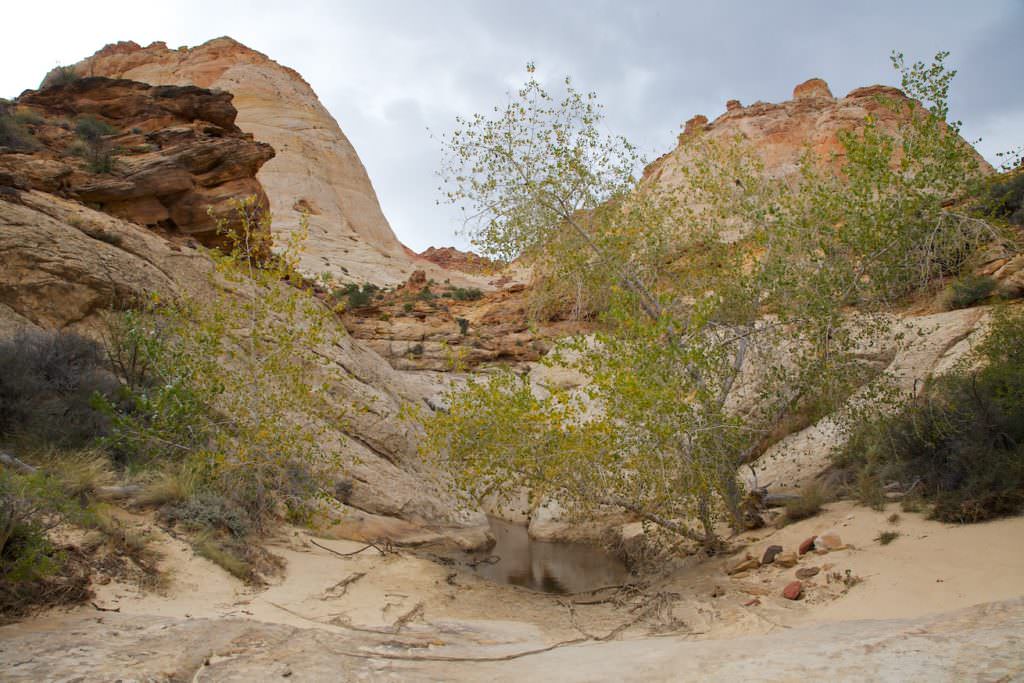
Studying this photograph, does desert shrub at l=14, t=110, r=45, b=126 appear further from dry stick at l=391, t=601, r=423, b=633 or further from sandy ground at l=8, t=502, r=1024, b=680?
dry stick at l=391, t=601, r=423, b=633

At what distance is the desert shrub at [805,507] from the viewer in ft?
28.3

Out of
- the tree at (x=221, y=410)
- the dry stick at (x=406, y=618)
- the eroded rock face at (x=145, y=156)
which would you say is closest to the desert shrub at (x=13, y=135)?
the eroded rock face at (x=145, y=156)

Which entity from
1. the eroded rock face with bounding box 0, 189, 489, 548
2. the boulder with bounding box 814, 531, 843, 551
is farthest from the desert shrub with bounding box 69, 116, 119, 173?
the boulder with bounding box 814, 531, 843, 551

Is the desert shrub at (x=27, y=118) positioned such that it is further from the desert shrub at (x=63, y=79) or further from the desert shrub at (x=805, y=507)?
the desert shrub at (x=805, y=507)

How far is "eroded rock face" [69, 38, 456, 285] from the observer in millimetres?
40906

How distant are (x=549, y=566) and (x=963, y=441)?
6.66 metres

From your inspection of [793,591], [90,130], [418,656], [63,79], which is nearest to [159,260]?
[90,130]

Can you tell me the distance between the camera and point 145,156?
15531 mm

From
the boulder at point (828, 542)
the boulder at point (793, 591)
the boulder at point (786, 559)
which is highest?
the boulder at point (828, 542)

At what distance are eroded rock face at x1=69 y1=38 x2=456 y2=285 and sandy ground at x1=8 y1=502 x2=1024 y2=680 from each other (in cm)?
3010

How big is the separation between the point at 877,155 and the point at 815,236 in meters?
1.23

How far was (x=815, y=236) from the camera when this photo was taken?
847 centimetres

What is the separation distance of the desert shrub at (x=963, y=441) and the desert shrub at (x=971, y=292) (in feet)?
14.1

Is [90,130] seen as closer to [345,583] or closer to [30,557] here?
[345,583]
